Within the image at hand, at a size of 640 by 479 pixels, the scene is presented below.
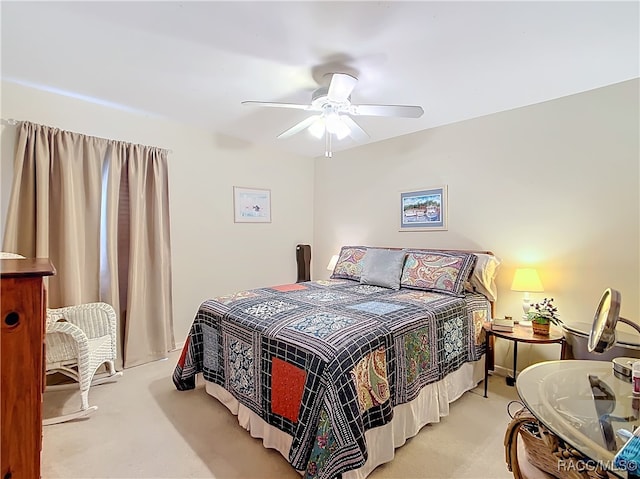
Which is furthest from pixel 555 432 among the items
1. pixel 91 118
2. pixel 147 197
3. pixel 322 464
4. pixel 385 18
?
pixel 91 118

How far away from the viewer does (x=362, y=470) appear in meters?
1.62

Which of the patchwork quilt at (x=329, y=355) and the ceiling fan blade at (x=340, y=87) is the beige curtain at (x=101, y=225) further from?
Result: the ceiling fan blade at (x=340, y=87)

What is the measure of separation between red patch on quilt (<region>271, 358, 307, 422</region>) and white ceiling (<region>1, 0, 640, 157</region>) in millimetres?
1850

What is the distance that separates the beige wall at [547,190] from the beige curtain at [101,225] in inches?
103

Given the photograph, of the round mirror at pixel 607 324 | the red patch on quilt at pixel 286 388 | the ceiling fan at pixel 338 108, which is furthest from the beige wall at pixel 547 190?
the red patch on quilt at pixel 286 388

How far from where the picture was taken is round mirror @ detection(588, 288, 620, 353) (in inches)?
40.6

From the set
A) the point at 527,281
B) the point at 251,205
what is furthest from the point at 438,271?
the point at 251,205

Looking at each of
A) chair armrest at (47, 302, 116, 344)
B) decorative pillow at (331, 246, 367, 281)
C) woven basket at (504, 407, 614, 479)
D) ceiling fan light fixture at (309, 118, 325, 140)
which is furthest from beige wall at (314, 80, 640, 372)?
chair armrest at (47, 302, 116, 344)

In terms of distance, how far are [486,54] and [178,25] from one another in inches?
72.2

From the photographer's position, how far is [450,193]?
11.0 ft

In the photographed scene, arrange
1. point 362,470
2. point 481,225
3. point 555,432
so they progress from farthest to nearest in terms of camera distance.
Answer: point 481,225, point 362,470, point 555,432

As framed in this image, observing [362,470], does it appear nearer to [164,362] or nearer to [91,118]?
[164,362]

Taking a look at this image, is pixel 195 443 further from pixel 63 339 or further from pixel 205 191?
pixel 205 191

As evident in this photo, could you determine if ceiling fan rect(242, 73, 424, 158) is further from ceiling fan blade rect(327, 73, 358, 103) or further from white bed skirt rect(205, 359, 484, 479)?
white bed skirt rect(205, 359, 484, 479)
